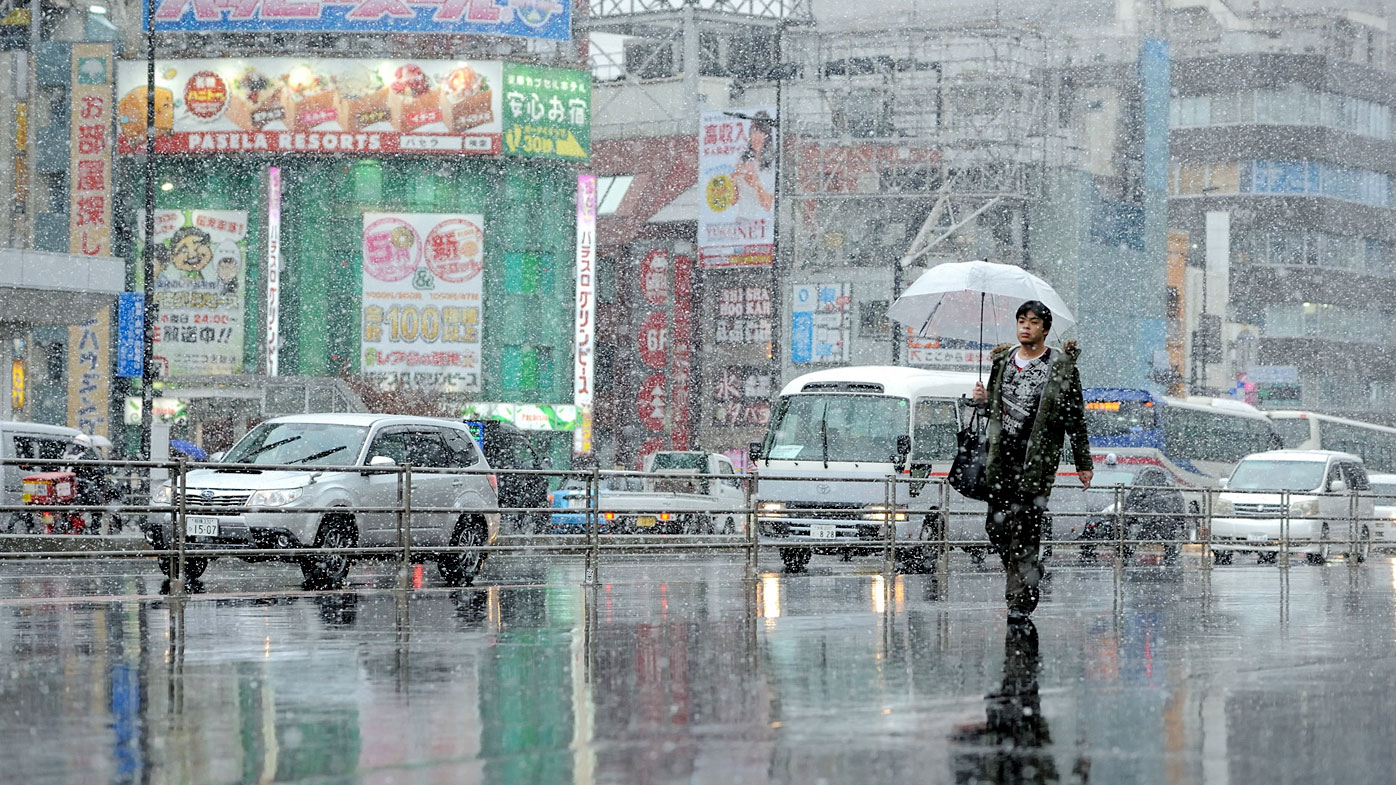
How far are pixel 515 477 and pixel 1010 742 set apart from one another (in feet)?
71.2

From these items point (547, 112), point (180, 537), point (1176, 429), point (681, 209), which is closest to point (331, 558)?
point (180, 537)

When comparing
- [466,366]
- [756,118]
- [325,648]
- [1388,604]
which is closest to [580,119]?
[466,366]

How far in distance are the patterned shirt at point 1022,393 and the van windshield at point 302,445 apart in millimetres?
9254

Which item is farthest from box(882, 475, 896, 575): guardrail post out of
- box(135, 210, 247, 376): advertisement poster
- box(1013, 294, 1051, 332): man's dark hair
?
box(135, 210, 247, 376): advertisement poster

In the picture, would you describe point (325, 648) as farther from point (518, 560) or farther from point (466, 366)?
point (466, 366)

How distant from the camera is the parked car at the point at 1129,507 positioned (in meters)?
30.4

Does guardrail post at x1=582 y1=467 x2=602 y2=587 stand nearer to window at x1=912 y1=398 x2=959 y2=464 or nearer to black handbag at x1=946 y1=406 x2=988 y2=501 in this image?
black handbag at x1=946 y1=406 x2=988 y2=501

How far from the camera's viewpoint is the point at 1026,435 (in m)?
11.5

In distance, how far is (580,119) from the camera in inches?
2421

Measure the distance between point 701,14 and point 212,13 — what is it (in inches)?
792

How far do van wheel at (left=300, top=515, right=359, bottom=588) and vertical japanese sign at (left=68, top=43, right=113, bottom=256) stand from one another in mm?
36722

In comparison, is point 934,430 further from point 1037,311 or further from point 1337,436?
point 1337,436

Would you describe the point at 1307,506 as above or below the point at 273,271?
below

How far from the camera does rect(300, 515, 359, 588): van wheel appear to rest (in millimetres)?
17969
